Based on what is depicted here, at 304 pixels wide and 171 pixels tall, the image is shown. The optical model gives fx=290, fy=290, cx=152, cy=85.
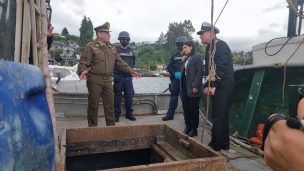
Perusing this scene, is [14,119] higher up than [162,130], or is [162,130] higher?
[14,119]

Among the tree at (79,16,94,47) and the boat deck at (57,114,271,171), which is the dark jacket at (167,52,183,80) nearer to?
the boat deck at (57,114,271,171)

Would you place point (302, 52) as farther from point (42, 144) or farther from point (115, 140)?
point (42, 144)

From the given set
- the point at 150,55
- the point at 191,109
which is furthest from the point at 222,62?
the point at 150,55

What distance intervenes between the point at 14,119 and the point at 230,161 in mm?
3430

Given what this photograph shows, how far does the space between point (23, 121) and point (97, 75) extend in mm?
4055

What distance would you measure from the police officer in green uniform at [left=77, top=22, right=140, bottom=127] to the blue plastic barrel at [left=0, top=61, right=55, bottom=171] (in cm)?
371

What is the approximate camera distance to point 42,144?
1.29 m

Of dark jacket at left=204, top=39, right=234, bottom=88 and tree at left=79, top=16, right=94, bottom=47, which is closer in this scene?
dark jacket at left=204, top=39, right=234, bottom=88

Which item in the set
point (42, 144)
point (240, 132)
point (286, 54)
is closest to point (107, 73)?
point (240, 132)

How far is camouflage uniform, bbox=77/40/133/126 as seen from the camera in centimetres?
511

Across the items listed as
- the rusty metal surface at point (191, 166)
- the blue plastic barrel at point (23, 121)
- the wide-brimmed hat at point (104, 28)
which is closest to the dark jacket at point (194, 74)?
the wide-brimmed hat at point (104, 28)

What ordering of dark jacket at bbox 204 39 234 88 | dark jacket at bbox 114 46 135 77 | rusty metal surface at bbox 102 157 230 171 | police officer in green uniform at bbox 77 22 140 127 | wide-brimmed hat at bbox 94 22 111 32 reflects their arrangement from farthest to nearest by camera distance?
dark jacket at bbox 114 46 135 77 < wide-brimmed hat at bbox 94 22 111 32 < police officer in green uniform at bbox 77 22 140 127 < dark jacket at bbox 204 39 234 88 < rusty metal surface at bbox 102 157 230 171

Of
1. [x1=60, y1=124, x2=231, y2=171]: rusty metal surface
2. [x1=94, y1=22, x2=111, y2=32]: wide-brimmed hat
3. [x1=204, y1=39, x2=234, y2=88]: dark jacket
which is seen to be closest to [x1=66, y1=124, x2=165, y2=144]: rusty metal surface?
[x1=60, y1=124, x2=231, y2=171]: rusty metal surface

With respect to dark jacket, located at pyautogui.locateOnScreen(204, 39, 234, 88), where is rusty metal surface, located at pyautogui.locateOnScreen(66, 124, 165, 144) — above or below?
below
